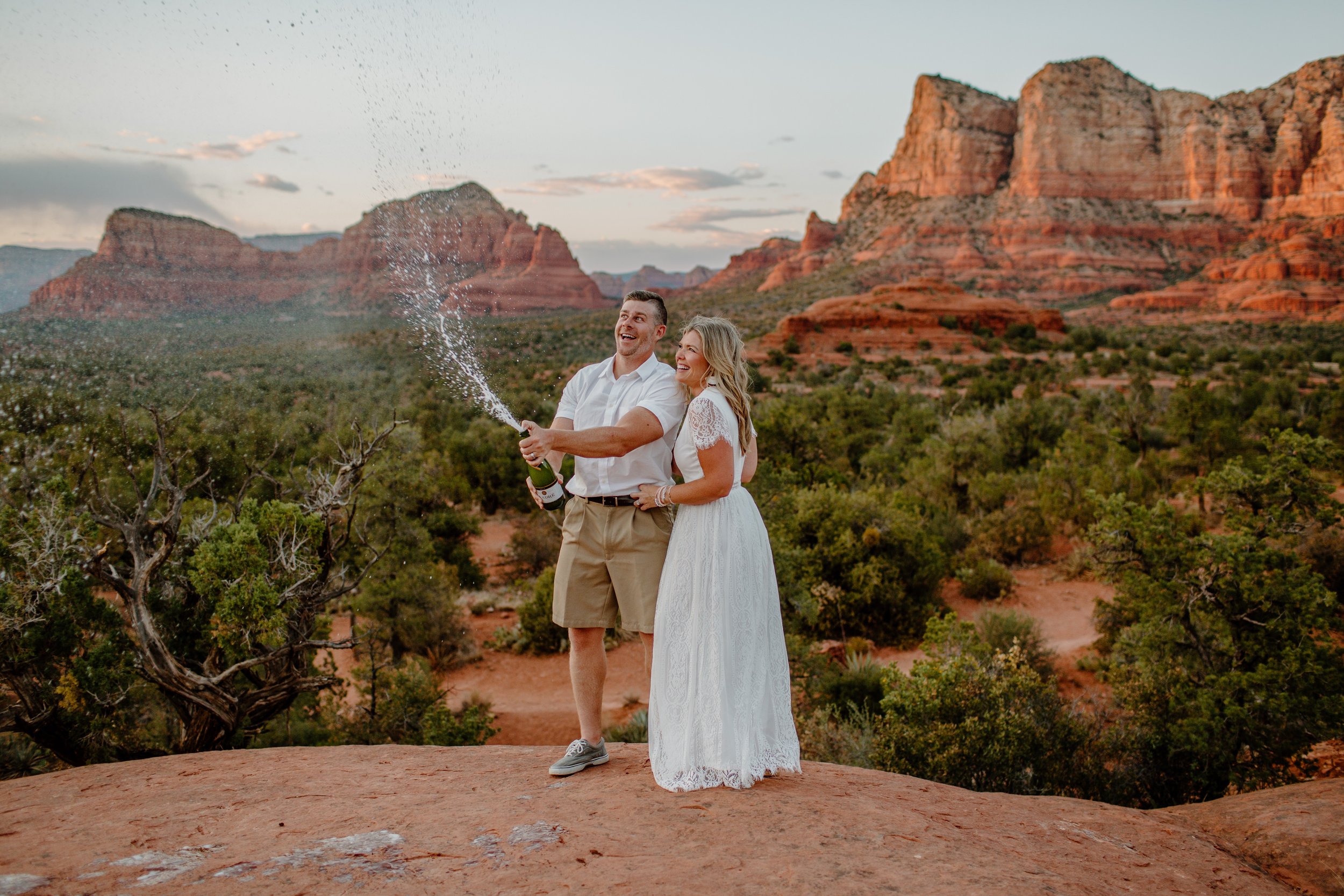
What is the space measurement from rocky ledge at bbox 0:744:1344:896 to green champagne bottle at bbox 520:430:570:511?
128 cm

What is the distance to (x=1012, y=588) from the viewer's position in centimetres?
1080

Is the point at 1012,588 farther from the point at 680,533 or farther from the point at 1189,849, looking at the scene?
the point at 680,533

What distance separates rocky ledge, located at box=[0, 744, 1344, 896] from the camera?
247 centimetres

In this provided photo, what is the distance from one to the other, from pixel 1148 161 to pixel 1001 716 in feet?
327

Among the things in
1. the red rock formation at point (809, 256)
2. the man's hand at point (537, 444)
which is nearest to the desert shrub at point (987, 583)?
the man's hand at point (537, 444)

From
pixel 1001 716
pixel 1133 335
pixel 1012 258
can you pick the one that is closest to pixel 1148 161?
pixel 1012 258

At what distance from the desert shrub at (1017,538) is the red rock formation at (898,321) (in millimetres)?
32957

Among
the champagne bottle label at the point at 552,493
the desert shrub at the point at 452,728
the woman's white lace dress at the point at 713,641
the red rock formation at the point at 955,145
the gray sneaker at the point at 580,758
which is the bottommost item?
the desert shrub at the point at 452,728

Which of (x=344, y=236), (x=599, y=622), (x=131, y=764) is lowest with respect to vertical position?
(x=131, y=764)

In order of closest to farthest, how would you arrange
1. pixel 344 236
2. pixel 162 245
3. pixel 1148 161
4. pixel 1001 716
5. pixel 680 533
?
pixel 680 533 → pixel 1001 716 → pixel 162 245 → pixel 344 236 → pixel 1148 161

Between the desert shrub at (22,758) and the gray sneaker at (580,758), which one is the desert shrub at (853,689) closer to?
the gray sneaker at (580,758)

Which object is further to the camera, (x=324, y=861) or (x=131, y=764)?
(x=131, y=764)

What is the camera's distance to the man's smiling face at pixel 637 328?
140 inches

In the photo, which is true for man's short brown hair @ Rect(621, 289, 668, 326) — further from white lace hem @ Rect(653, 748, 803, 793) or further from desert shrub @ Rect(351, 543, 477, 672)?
desert shrub @ Rect(351, 543, 477, 672)
